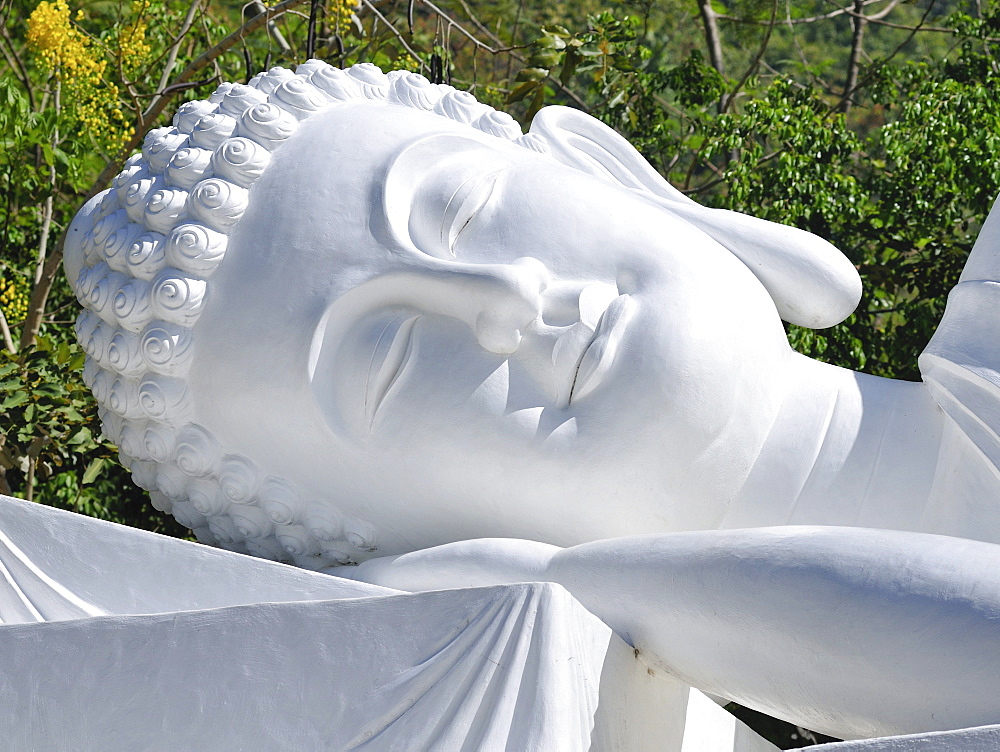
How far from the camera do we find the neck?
1.78 meters

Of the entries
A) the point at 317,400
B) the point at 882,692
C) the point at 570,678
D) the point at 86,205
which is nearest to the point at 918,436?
the point at 882,692

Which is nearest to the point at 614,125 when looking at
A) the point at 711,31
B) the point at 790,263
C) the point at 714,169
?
the point at 714,169

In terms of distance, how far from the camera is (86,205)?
2205 millimetres

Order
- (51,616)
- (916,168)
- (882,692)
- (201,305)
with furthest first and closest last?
1. (916,168)
2. (201,305)
3. (51,616)
4. (882,692)

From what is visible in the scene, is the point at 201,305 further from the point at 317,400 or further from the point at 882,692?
the point at 882,692

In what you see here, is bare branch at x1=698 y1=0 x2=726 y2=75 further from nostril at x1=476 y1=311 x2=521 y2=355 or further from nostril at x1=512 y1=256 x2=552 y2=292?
nostril at x1=476 y1=311 x2=521 y2=355

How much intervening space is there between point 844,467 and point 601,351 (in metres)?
0.43

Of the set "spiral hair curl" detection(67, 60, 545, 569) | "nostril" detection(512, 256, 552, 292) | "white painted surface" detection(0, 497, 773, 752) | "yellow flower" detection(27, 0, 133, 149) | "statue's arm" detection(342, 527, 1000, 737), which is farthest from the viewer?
"yellow flower" detection(27, 0, 133, 149)

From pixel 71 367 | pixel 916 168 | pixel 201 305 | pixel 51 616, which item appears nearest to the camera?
pixel 51 616

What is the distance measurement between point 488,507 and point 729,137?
9.04 ft

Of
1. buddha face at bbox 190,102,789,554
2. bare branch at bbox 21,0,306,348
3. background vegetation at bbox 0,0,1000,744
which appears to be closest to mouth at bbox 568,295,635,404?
buddha face at bbox 190,102,789,554

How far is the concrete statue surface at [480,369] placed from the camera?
5.60ft

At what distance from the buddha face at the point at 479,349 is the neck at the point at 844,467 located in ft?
0.14

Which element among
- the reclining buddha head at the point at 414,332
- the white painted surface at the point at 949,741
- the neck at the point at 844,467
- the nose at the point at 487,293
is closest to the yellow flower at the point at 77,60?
the reclining buddha head at the point at 414,332
